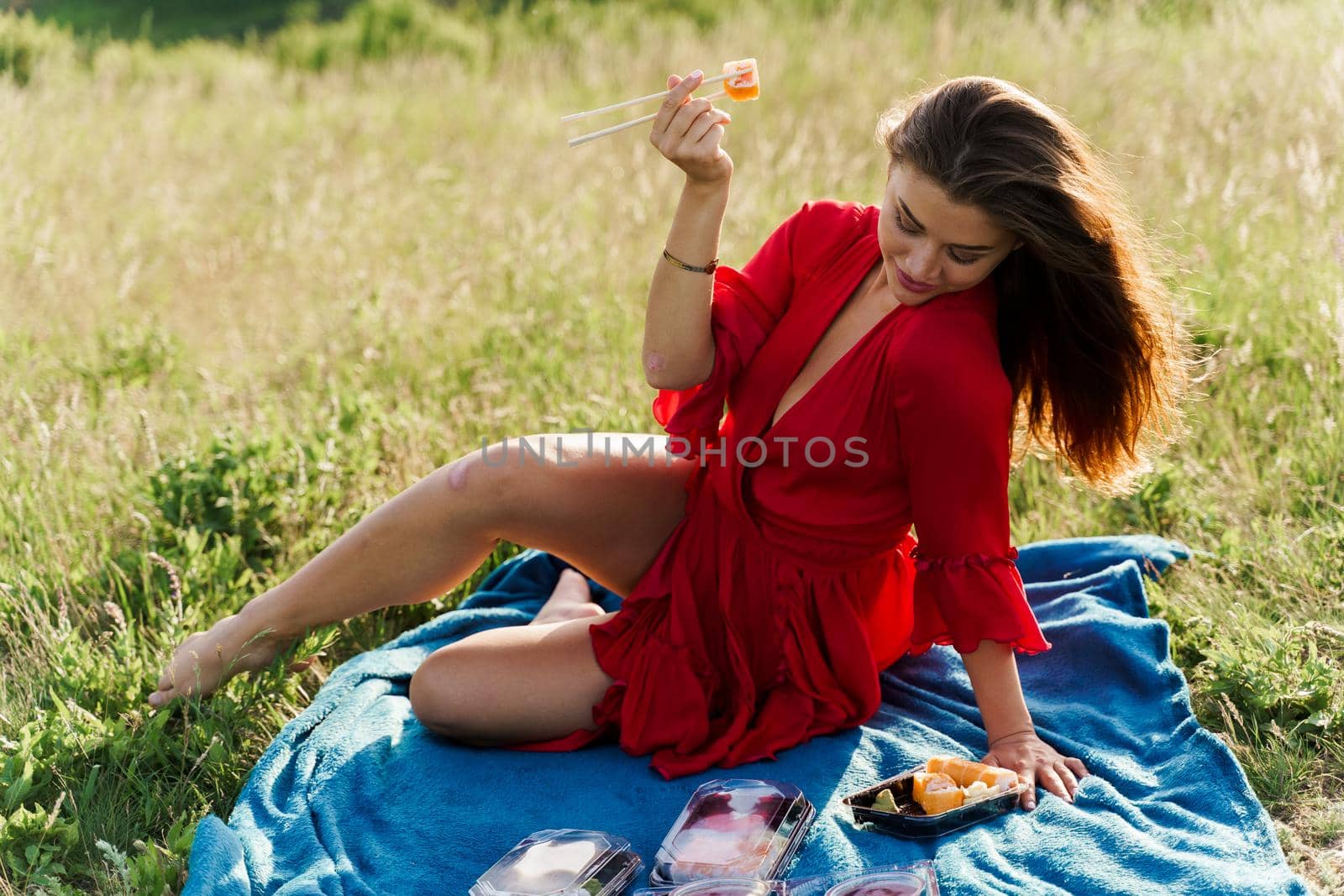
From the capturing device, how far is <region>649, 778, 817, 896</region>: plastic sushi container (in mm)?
2232

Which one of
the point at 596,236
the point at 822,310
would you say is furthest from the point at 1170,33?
the point at 822,310

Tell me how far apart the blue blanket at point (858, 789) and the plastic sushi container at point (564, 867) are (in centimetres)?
9

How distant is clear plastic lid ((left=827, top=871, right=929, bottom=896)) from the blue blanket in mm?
72

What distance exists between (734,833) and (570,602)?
97cm

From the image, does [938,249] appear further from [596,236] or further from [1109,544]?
[596,236]

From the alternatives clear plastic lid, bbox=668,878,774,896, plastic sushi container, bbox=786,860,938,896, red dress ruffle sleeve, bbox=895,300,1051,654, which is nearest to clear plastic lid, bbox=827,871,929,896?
plastic sushi container, bbox=786,860,938,896

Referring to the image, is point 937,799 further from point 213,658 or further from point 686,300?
point 213,658

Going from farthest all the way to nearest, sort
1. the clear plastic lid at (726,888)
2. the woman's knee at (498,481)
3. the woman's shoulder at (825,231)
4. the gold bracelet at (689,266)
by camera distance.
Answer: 1. the woman's knee at (498,481)
2. the woman's shoulder at (825,231)
3. the gold bracelet at (689,266)
4. the clear plastic lid at (726,888)

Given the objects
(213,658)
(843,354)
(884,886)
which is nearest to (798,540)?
(843,354)

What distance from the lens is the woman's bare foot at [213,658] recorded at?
2.86 m

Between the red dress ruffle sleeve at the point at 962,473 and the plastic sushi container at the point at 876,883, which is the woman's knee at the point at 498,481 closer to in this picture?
the red dress ruffle sleeve at the point at 962,473

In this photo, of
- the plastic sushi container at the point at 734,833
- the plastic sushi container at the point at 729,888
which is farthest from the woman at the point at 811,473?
the plastic sushi container at the point at 729,888

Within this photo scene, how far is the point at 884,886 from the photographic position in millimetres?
2203

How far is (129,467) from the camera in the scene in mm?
3689
